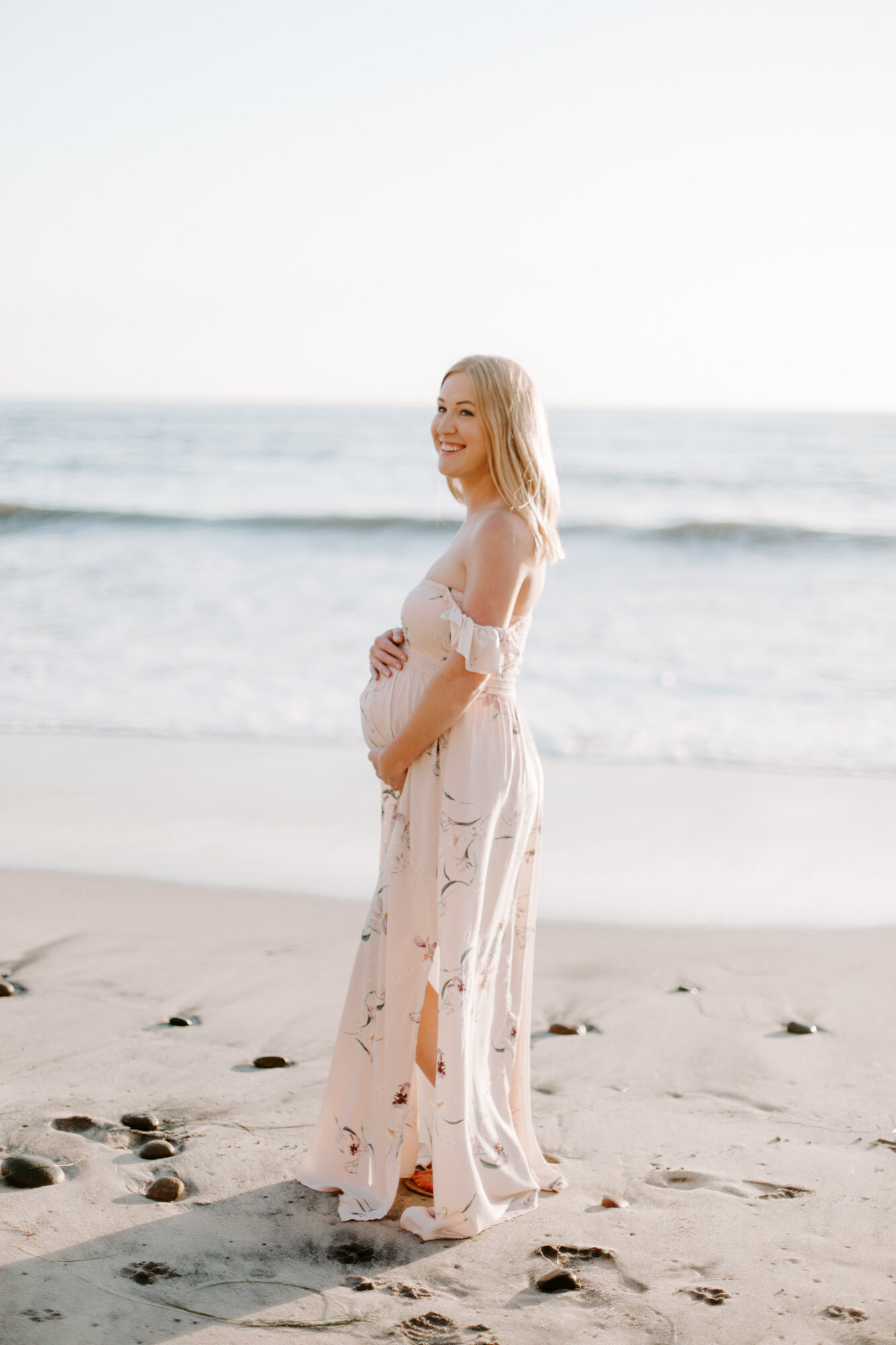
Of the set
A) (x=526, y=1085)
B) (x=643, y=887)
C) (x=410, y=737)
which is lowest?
(x=526, y=1085)

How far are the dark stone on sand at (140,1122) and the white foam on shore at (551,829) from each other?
6.85 ft

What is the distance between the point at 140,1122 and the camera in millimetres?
3383

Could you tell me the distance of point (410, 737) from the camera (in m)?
2.99

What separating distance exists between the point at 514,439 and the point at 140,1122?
2.19 m

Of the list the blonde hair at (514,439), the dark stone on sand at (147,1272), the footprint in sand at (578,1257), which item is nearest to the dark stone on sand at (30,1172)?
the dark stone on sand at (147,1272)

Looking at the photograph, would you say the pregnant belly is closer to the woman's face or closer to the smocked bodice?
the smocked bodice

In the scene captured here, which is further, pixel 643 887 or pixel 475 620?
pixel 643 887

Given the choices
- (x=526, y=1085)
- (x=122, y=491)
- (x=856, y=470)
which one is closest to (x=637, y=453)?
(x=856, y=470)

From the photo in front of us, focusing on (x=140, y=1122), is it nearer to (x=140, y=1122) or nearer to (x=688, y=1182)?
(x=140, y=1122)

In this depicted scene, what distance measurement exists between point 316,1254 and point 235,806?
4041 mm

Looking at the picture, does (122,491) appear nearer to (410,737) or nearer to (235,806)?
(235,806)

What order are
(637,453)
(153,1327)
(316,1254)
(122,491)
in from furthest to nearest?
(637,453)
(122,491)
(316,1254)
(153,1327)

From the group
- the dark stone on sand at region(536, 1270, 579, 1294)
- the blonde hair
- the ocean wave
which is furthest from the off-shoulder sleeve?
the ocean wave

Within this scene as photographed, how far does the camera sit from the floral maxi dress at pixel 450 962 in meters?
2.94
